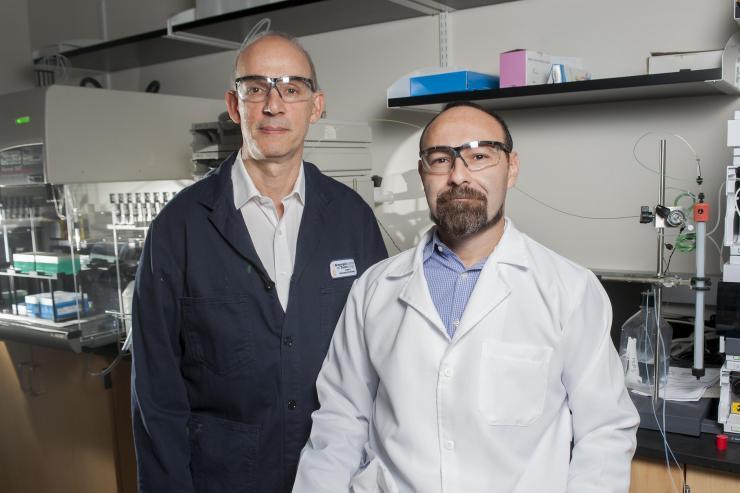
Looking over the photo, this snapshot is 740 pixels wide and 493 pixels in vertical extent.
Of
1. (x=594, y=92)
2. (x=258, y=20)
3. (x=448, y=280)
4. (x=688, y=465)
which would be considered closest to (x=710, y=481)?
(x=688, y=465)

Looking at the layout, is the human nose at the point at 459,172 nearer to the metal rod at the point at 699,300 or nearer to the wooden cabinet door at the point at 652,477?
the metal rod at the point at 699,300

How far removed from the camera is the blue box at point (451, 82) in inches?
81.4

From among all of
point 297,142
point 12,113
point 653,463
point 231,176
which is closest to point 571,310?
point 653,463

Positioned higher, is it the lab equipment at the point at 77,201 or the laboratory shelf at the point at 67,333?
the lab equipment at the point at 77,201

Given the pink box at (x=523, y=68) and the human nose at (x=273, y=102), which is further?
the pink box at (x=523, y=68)

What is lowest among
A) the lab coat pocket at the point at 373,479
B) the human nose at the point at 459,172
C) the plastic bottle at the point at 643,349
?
the lab coat pocket at the point at 373,479

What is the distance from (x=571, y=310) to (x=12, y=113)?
217cm

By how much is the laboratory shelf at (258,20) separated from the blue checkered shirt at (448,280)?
48.0 inches

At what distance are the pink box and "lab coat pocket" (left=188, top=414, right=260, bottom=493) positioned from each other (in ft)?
4.10

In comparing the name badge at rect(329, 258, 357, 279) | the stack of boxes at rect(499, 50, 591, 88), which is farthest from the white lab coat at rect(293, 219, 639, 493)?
the stack of boxes at rect(499, 50, 591, 88)

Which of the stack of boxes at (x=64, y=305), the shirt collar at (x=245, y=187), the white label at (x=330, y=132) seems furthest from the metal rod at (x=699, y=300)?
the stack of boxes at (x=64, y=305)

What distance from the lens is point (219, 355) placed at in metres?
1.51

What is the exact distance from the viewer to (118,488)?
2473 millimetres

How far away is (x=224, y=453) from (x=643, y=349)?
1098 mm
